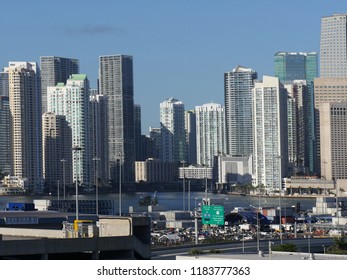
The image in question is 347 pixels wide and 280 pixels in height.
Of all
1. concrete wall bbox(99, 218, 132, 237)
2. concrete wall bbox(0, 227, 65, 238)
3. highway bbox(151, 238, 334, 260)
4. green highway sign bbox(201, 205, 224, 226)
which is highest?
concrete wall bbox(99, 218, 132, 237)

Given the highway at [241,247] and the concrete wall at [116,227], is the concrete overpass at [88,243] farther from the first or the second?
the highway at [241,247]

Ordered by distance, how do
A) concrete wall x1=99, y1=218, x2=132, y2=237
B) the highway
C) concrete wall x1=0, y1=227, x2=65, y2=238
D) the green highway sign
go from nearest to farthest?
concrete wall x1=99, y1=218, x2=132, y2=237, concrete wall x1=0, y1=227, x2=65, y2=238, the highway, the green highway sign

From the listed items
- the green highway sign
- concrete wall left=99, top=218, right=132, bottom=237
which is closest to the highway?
the green highway sign

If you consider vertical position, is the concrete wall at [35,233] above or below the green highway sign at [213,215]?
above

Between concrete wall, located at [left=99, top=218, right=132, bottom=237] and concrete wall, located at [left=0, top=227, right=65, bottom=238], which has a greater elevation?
concrete wall, located at [left=99, top=218, right=132, bottom=237]

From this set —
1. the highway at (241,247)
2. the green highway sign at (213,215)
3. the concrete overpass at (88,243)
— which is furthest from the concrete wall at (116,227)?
the green highway sign at (213,215)

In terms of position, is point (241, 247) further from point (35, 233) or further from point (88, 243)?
point (88, 243)

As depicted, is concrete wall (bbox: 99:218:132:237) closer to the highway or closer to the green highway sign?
the highway

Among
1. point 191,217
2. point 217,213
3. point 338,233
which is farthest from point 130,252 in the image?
point 191,217

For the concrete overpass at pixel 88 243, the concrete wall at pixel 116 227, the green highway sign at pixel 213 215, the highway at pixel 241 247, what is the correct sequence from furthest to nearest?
the green highway sign at pixel 213 215, the highway at pixel 241 247, the concrete wall at pixel 116 227, the concrete overpass at pixel 88 243

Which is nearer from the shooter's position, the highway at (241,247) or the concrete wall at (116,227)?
the concrete wall at (116,227)
